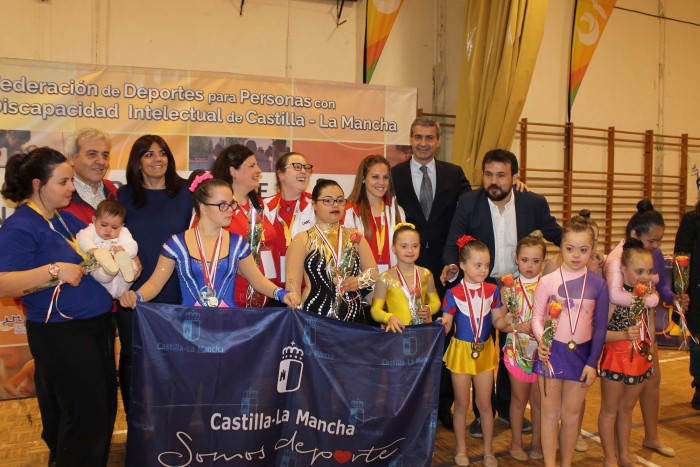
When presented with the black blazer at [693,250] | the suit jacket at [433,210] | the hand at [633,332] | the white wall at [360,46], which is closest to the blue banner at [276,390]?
the suit jacket at [433,210]

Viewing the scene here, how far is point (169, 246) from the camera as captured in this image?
3070 mm

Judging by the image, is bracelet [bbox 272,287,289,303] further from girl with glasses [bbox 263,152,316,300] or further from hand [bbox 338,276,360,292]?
girl with glasses [bbox 263,152,316,300]

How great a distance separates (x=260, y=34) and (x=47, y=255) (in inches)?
170

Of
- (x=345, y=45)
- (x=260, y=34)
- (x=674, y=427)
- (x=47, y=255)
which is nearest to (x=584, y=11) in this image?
(x=345, y=45)

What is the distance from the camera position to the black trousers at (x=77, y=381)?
2.76 meters

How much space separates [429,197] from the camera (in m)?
4.19

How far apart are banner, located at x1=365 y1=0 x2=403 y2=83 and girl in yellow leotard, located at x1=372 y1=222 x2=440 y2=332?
377cm

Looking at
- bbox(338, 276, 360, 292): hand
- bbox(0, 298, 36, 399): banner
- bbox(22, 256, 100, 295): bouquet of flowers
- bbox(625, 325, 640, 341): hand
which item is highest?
bbox(22, 256, 100, 295): bouquet of flowers

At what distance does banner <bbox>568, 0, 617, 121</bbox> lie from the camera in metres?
7.99

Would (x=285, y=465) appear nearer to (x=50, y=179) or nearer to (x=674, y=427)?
(x=50, y=179)

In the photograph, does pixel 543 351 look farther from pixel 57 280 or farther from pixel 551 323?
pixel 57 280

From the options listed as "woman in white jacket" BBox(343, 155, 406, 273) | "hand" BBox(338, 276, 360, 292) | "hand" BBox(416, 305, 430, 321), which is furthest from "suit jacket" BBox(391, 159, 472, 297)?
"hand" BBox(338, 276, 360, 292)

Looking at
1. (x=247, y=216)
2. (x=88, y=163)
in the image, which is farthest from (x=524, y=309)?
(x=88, y=163)

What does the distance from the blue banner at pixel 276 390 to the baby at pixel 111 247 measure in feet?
0.65
